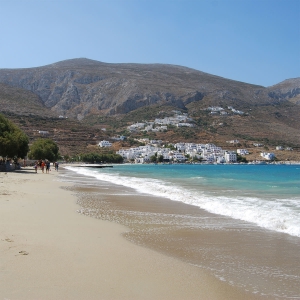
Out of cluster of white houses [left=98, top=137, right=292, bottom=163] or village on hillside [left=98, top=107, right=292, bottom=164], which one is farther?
cluster of white houses [left=98, top=137, right=292, bottom=163]

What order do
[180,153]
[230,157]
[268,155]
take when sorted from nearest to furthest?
[268,155] → [230,157] → [180,153]

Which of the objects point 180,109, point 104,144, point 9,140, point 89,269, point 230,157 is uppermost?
point 180,109

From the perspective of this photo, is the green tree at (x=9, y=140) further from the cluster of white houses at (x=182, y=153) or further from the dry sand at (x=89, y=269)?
the cluster of white houses at (x=182, y=153)

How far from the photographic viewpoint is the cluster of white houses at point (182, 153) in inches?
5340

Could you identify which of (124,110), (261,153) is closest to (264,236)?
(261,153)

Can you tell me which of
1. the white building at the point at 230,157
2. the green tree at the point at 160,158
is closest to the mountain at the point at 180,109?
the white building at the point at 230,157

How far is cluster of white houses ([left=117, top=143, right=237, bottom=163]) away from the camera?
445 feet

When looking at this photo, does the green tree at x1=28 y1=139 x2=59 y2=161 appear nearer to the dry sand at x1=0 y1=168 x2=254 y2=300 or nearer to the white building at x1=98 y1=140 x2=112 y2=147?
the dry sand at x1=0 y1=168 x2=254 y2=300

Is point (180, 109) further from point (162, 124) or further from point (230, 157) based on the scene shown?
point (230, 157)

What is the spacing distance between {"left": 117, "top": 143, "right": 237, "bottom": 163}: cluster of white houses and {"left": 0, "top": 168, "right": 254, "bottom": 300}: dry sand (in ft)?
412

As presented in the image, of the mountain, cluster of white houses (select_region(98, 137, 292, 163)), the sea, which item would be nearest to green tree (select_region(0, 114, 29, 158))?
the sea

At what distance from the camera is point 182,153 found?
145375 millimetres

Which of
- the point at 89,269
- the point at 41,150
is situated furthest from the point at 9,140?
the point at 89,269

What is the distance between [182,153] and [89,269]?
140870mm
